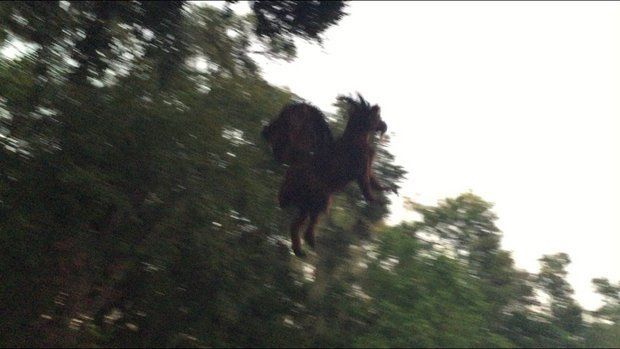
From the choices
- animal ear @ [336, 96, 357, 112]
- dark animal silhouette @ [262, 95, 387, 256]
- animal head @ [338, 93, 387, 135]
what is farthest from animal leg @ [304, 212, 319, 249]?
animal ear @ [336, 96, 357, 112]

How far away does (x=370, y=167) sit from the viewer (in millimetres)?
6211

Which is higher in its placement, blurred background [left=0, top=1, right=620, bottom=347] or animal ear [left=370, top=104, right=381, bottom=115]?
animal ear [left=370, top=104, right=381, bottom=115]

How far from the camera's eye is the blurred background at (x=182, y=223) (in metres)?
6.45

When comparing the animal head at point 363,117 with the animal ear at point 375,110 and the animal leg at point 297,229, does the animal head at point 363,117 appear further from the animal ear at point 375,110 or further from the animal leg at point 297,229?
the animal leg at point 297,229

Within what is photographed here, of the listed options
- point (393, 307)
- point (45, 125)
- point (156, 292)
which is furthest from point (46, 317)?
point (393, 307)

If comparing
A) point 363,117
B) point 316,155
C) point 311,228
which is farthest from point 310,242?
point 363,117

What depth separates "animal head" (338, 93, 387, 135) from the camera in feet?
19.8

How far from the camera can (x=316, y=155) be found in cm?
641

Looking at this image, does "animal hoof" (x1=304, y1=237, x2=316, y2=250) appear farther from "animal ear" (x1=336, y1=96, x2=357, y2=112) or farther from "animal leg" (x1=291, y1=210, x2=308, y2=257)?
"animal ear" (x1=336, y1=96, x2=357, y2=112)

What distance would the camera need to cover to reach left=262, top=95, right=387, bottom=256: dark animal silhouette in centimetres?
612

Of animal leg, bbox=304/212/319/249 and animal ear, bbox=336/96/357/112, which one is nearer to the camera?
animal ear, bbox=336/96/357/112

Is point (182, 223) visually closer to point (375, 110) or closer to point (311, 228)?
point (311, 228)

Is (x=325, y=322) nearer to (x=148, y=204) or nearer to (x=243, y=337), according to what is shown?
(x=243, y=337)

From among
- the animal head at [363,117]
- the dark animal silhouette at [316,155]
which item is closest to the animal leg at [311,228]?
the dark animal silhouette at [316,155]
